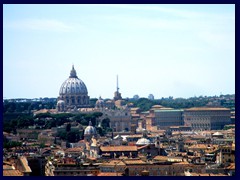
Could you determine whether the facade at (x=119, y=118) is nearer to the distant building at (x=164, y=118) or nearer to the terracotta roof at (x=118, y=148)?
the distant building at (x=164, y=118)

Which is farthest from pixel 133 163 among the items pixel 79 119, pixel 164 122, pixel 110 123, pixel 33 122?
pixel 164 122

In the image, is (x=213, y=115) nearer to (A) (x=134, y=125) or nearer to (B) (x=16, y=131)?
(A) (x=134, y=125)

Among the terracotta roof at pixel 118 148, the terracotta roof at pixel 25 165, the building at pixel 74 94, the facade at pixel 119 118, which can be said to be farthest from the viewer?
the building at pixel 74 94

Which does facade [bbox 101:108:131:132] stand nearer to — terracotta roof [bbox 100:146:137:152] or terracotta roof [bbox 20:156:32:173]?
terracotta roof [bbox 100:146:137:152]

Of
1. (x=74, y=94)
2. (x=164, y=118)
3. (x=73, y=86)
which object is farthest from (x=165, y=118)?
(x=73, y=86)

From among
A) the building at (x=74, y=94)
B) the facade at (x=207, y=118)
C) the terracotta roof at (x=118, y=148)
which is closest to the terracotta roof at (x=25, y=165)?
the terracotta roof at (x=118, y=148)

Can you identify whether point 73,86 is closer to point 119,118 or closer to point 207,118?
point 119,118
